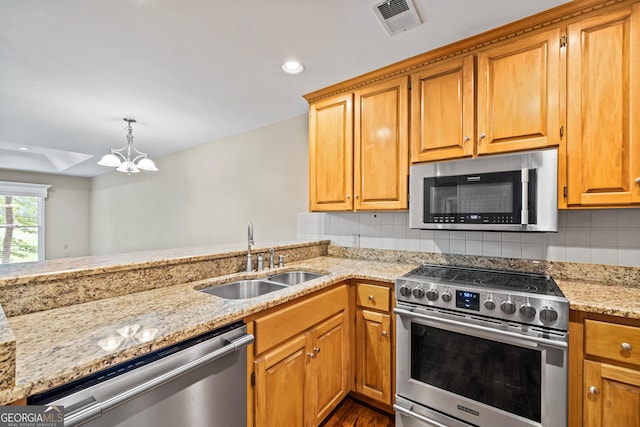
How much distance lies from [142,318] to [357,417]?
5.10 feet

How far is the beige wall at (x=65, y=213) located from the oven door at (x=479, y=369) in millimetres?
8211

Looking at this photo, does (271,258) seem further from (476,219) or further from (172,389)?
(476,219)

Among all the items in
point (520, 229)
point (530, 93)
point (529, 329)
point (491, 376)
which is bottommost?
point (491, 376)

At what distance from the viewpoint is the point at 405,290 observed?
1.68 m

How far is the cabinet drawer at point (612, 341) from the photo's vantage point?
3.90 feet

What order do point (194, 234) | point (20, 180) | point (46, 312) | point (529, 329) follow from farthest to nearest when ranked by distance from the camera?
point (20, 180)
point (194, 234)
point (529, 329)
point (46, 312)

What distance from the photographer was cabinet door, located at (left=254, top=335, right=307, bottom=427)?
4.23ft

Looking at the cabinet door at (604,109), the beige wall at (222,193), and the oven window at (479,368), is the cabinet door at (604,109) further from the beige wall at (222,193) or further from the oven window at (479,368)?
the beige wall at (222,193)

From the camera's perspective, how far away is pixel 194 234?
13.5 ft

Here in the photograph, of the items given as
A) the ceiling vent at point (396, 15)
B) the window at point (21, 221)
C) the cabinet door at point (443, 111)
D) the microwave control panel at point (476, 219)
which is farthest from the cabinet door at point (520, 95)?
the window at point (21, 221)

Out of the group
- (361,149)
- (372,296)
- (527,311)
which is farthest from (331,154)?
(527,311)

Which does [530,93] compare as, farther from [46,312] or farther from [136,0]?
[46,312]

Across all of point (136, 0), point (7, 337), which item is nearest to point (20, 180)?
point (136, 0)

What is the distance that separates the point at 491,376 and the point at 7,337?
190 centimetres
